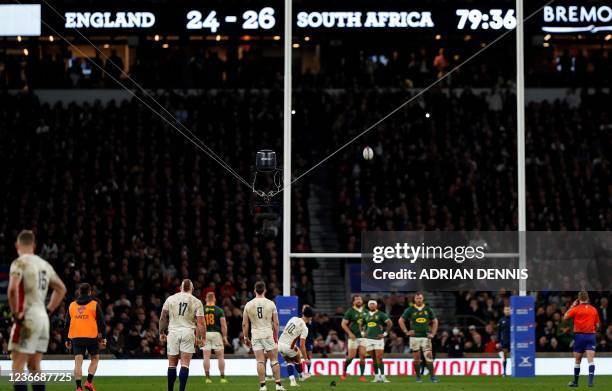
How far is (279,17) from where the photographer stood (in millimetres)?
34375

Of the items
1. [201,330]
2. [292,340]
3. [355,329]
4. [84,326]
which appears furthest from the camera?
[355,329]

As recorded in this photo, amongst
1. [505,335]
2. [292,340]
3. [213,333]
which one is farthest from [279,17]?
[292,340]

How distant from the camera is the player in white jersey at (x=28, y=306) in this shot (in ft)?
46.4

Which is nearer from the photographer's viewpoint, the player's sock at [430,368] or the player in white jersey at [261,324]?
the player in white jersey at [261,324]

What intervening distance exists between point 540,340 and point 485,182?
8361 mm

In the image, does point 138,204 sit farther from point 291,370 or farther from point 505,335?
point 291,370

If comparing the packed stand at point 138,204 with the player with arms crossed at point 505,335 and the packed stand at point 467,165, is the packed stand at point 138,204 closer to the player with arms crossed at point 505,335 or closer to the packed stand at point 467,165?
the packed stand at point 467,165

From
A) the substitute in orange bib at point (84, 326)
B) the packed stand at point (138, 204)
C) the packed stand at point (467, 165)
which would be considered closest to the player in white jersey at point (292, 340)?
the substitute in orange bib at point (84, 326)

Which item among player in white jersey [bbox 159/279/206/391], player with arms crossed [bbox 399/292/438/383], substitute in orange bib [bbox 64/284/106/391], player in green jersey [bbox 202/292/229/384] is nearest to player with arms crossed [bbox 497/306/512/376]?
player with arms crossed [bbox 399/292/438/383]

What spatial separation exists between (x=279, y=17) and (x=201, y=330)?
1694 centimetres

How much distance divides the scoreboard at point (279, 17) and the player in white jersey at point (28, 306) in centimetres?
1913

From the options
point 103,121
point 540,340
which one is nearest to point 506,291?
point 540,340

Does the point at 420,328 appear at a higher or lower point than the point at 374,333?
higher

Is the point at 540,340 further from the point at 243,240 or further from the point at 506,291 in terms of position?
the point at 243,240
